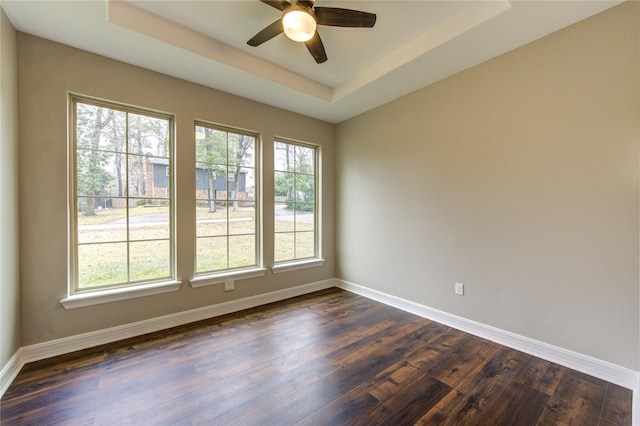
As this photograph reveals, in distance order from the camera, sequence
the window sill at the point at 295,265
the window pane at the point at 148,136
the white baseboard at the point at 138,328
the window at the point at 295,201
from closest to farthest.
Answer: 1. the white baseboard at the point at 138,328
2. the window pane at the point at 148,136
3. the window sill at the point at 295,265
4. the window at the point at 295,201

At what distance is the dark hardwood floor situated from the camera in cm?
154

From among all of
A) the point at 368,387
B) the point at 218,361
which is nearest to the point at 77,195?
the point at 218,361

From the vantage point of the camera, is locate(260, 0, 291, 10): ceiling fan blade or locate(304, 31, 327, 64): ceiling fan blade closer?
locate(260, 0, 291, 10): ceiling fan blade

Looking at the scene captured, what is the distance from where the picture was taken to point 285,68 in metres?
2.85

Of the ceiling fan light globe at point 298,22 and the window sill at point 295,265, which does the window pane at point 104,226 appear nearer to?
the window sill at point 295,265

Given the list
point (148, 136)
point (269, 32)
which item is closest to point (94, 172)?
point (148, 136)

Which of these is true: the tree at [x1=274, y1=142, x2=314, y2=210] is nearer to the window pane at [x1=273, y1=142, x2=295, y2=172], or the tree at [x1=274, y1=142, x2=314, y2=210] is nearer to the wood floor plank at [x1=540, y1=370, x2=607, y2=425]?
the window pane at [x1=273, y1=142, x2=295, y2=172]

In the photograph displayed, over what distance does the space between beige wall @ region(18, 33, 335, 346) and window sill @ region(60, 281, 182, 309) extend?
55mm

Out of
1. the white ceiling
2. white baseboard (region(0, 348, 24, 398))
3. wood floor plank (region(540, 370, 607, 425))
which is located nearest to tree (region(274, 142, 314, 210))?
the white ceiling

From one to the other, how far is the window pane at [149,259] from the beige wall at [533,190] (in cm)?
259

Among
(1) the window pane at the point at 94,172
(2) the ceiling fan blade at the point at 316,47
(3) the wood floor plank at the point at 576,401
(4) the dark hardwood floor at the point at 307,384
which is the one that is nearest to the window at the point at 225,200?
(1) the window pane at the point at 94,172

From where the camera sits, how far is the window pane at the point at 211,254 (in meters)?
2.93

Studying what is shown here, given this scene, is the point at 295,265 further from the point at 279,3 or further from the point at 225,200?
the point at 279,3

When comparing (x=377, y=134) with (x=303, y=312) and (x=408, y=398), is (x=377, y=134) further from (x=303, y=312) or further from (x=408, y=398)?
(x=408, y=398)
